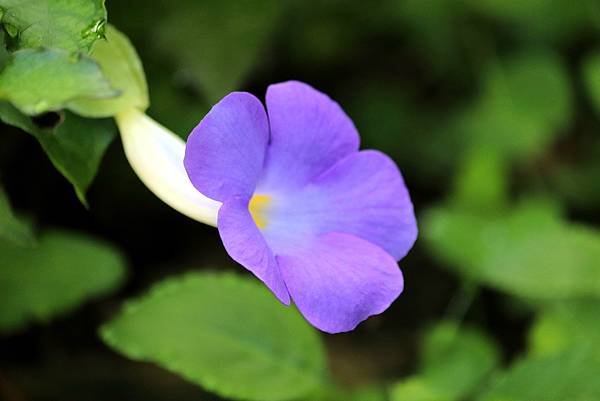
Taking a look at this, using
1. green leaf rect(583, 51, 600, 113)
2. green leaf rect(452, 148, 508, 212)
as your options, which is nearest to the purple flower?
green leaf rect(452, 148, 508, 212)

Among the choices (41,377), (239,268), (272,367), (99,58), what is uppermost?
(99,58)

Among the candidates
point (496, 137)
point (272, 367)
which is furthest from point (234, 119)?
point (496, 137)

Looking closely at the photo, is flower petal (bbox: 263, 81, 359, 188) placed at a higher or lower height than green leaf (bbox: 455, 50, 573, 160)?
higher

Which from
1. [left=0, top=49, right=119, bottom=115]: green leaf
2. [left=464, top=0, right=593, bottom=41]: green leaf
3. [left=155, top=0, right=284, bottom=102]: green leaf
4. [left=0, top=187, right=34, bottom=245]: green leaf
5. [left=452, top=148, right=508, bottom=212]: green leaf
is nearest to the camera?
[left=0, top=49, right=119, bottom=115]: green leaf

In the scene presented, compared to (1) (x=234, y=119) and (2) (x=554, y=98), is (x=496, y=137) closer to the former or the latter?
(2) (x=554, y=98)

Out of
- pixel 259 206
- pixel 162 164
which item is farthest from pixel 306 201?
pixel 162 164

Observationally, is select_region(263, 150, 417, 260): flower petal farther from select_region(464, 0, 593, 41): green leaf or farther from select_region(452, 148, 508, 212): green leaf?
select_region(464, 0, 593, 41): green leaf

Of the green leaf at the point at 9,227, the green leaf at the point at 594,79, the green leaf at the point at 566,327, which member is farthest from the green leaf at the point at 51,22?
the green leaf at the point at 594,79
